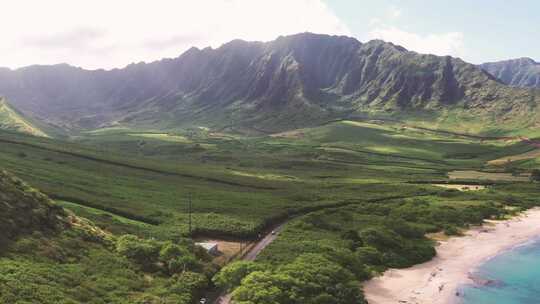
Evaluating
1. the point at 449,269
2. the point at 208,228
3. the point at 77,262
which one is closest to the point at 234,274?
the point at 77,262

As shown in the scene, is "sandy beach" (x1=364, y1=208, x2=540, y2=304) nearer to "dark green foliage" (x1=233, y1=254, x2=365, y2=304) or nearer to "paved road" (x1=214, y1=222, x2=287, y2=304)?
"dark green foliage" (x1=233, y1=254, x2=365, y2=304)

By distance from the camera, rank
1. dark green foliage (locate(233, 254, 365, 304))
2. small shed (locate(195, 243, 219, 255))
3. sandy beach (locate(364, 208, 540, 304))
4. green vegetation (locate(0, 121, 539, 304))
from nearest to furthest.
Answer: dark green foliage (locate(233, 254, 365, 304)) < green vegetation (locate(0, 121, 539, 304)) < sandy beach (locate(364, 208, 540, 304)) < small shed (locate(195, 243, 219, 255))

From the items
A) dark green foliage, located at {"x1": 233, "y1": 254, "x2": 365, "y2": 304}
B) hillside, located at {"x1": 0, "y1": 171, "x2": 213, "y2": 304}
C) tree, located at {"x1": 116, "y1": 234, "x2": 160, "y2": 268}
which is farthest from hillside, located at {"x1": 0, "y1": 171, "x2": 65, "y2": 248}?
dark green foliage, located at {"x1": 233, "y1": 254, "x2": 365, "y2": 304}

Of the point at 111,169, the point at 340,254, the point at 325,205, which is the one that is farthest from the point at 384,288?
the point at 111,169

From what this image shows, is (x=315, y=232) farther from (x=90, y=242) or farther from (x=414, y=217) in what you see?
(x=90, y=242)

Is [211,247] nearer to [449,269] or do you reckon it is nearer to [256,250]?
[256,250]

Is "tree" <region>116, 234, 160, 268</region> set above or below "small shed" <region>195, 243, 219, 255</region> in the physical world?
above

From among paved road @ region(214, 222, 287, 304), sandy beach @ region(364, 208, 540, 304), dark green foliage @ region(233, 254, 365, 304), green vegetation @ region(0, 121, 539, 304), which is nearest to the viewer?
dark green foliage @ region(233, 254, 365, 304)
